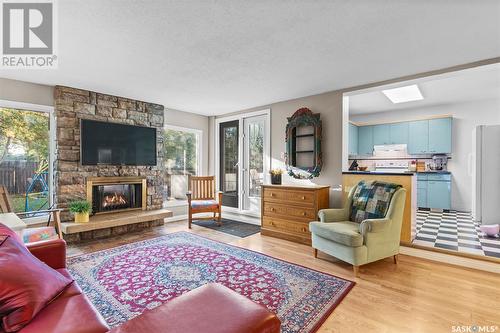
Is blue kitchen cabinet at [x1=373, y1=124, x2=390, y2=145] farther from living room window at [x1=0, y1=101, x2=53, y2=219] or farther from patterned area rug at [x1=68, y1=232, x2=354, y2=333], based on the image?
living room window at [x1=0, y1=101, x2=53, y2=219]

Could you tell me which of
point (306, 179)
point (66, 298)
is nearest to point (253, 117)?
point (306, 179)

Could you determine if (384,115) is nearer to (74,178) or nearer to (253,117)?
(253,117)

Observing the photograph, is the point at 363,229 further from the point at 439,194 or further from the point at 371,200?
the point at 439,194

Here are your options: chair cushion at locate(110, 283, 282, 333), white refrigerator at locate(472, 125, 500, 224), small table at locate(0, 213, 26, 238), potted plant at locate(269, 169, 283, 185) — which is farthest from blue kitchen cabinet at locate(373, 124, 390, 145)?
small table at locate(0, 213, 26, 238)

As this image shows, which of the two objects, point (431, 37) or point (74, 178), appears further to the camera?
point (74, 178)

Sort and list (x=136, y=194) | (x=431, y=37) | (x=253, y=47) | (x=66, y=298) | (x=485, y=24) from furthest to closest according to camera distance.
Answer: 1. (x=136, y=194)
2. (x=253, y=47)
3. (x=431, y=37)
4. (x=485, y=24)
5. (x=66, y=298)

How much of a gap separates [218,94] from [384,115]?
15.0 feet

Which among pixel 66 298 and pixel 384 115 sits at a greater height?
pixel 384 115

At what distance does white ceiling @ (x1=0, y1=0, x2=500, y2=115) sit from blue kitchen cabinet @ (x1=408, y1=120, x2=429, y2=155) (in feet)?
10.7

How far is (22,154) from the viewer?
3561 millimetres

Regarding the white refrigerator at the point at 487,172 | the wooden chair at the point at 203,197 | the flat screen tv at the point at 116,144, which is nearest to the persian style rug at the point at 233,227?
the wooden chair at the point at 203,197

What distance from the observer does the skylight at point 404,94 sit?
4.35 meters

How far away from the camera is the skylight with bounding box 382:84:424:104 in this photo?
4.35 meters

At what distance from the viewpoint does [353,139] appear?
21.4 feet
